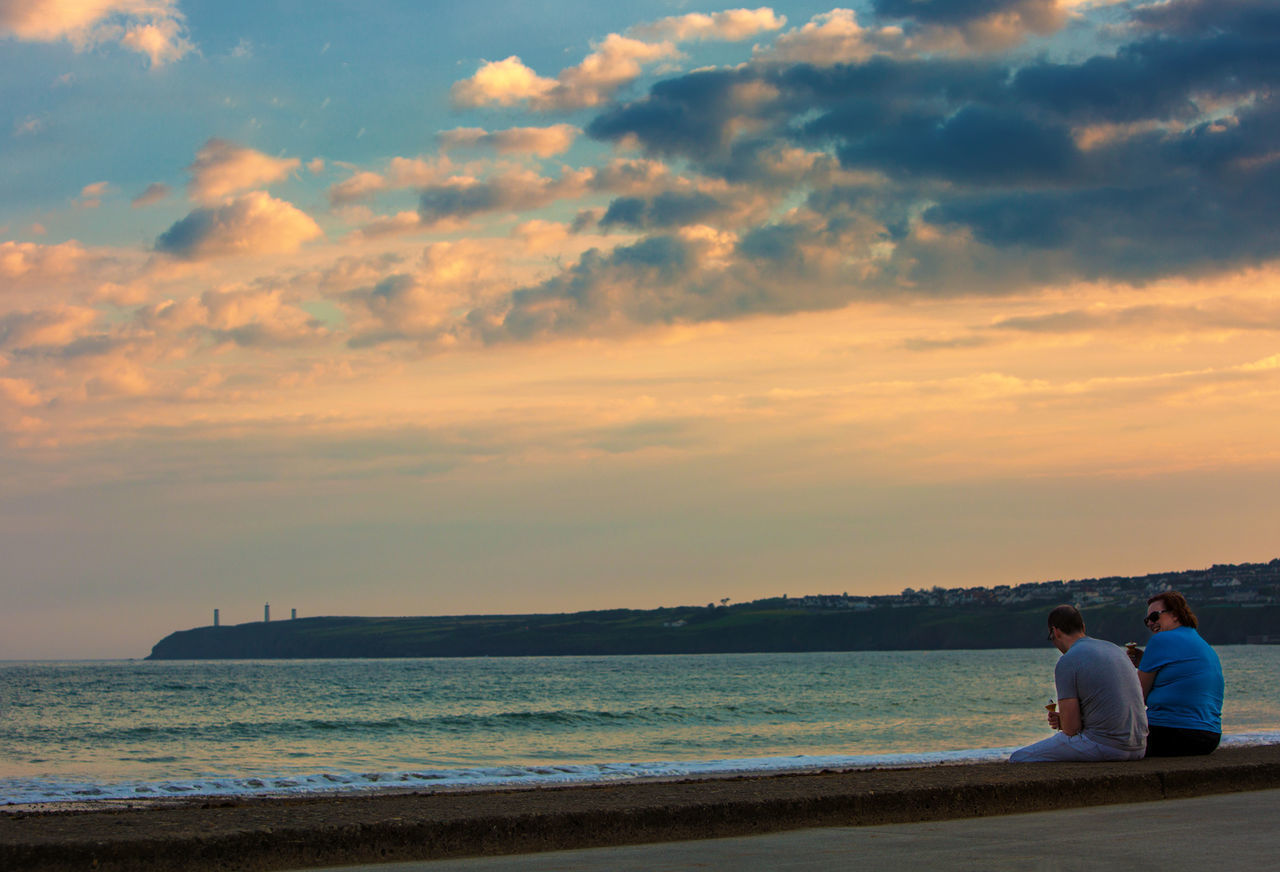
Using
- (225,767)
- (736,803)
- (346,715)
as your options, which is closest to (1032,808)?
(736,803)

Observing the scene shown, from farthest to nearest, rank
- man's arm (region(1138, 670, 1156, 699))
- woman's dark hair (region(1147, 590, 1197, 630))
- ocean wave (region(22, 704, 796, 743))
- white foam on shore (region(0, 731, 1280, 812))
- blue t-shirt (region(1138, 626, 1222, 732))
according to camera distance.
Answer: ocean wave (region(22, 704, 796, 743)) → white foam on shore (region(0, 731, 1280, 812)) → man's arm (region(1138, 670, 1156, 699)) → woman's dark hair (region(1147, 590, 1197, 630)) → blue t-shirt (region(1138, 626, 1222, 732))

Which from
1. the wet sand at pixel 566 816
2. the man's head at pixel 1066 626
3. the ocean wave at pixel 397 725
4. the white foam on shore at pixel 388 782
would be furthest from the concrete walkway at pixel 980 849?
the ocean wave at pixel 397 725

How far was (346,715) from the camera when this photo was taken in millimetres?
45438

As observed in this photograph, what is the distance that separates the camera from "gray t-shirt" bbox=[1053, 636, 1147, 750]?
8.51 meters

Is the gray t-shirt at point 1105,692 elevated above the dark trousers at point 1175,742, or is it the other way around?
the gray t-shirt at point 1105,692

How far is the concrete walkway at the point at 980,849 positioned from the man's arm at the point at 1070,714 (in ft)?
5.79

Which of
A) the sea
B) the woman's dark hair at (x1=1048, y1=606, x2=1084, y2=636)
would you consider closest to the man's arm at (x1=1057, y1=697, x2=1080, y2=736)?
the woman's dark hair at (x1=1048, y1=606, x2=1084, y2=636)

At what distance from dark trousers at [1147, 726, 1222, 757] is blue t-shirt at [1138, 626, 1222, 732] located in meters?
0.05

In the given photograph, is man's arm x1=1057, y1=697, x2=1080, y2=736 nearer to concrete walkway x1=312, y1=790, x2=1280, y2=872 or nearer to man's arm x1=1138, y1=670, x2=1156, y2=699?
man's arm x1=1138, y1=670, x2=1156, y2=699

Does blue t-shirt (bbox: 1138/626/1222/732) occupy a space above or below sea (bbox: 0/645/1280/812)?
above

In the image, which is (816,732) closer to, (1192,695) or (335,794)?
(335,794)

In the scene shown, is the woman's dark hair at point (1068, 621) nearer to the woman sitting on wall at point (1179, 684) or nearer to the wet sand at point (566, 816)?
the woman sitting on wall at point (1179, 684)

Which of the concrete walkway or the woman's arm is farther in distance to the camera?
the woman's arm

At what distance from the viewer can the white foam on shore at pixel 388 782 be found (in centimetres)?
1364
